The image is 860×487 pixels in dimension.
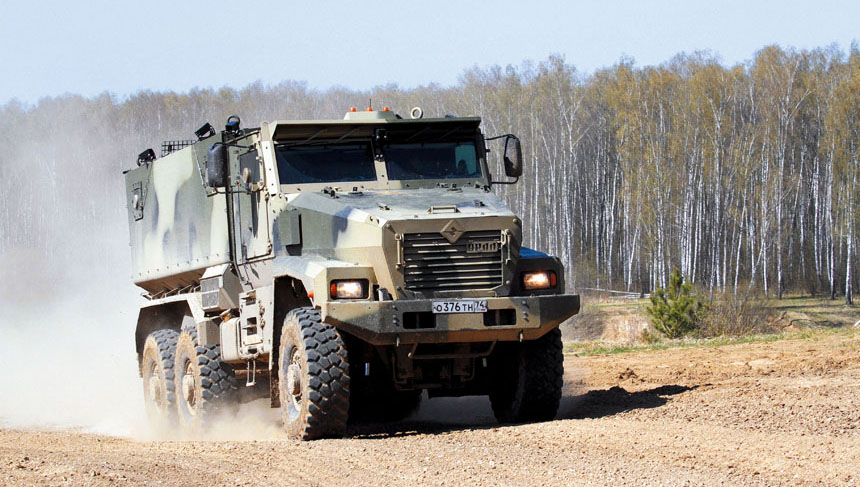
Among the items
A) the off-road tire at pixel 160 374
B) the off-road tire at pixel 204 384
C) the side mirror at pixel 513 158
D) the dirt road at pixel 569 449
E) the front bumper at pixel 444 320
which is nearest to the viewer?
the dirt road at pixel 569 449

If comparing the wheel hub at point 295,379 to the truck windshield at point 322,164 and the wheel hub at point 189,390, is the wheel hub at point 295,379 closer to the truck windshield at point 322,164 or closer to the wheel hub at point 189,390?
the truck windshield at point 322,164

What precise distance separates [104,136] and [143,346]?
1862 inches

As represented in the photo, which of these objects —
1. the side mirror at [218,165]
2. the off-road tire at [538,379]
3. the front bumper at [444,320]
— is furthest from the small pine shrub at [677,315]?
the side mirror at [218,165]

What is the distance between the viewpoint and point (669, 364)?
51.4 feet

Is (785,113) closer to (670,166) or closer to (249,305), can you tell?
(670,166)

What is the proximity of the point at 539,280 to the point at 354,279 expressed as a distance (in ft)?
5.45

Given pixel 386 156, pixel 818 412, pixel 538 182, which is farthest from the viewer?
pixel 538 182

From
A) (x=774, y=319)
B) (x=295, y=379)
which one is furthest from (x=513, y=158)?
(x=774, y=319)

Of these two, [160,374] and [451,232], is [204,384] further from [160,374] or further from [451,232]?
[451,232]

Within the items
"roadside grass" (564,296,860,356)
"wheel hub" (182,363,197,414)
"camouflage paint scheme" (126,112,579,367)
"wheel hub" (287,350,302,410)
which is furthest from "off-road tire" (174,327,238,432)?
"roadside grass" (564,296,860,356)

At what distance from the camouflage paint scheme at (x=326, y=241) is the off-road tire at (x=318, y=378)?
0.24 m

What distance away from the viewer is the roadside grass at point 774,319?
Answer: 18984mm

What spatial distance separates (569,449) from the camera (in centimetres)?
823

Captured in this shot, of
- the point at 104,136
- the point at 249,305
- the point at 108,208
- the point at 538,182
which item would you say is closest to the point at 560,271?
the point at 249,305
